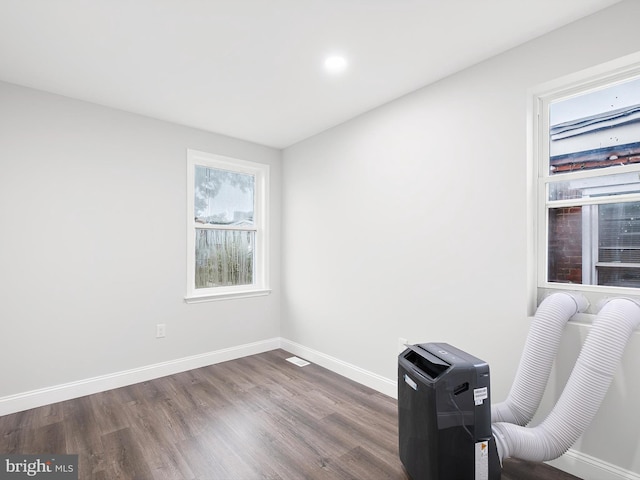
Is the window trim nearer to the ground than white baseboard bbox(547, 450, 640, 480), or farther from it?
farther from it

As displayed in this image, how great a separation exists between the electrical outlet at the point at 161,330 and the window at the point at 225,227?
0.34 meters

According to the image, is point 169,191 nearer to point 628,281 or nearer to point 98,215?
point 98,215

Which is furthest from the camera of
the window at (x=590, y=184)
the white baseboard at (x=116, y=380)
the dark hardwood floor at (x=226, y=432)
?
the white baseboard at (x=116, y=380)

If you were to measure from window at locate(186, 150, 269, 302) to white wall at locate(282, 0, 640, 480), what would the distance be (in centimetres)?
74

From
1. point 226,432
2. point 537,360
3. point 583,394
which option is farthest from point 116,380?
point 583,394

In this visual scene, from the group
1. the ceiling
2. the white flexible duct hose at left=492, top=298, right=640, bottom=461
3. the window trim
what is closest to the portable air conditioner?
the white flexible duct hose at left=492, top=298, right=640, bottom=461

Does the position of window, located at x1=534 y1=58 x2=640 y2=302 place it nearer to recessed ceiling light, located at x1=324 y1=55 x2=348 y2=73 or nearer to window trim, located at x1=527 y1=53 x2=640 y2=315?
window trim, located at x1=527 y1=53 x2=640 y2=315

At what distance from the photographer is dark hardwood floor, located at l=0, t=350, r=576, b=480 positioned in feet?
6.16

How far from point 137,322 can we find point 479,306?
2939 mm

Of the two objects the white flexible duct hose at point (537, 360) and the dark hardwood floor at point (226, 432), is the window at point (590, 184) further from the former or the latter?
the dark hardwood floor at point (226, 432)

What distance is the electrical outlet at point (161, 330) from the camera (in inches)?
126

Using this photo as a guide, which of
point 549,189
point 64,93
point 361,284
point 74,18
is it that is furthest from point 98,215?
point 549,189

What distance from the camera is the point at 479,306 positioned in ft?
7.35
